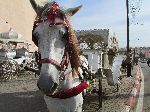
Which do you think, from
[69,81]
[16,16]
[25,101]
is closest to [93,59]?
[25,101]

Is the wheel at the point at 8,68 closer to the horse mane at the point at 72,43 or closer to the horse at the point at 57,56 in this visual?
the horse at the point at 57,56

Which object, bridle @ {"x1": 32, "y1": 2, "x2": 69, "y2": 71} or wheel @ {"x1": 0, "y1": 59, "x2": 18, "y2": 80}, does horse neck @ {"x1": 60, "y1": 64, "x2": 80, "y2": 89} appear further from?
wheel @ {"x1": 0, "y1": 59, "x2": 18, "y2": 80}

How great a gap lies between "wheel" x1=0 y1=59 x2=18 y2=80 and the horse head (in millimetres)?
15070

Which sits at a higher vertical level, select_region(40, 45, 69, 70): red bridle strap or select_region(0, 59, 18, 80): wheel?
select_region(40, 45, 69, 70): red bridle strap

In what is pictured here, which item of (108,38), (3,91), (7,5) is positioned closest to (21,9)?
(7,5)

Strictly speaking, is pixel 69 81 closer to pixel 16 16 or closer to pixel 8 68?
pixel 8 68

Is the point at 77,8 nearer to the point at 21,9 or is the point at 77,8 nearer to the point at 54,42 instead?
the point at 54,42

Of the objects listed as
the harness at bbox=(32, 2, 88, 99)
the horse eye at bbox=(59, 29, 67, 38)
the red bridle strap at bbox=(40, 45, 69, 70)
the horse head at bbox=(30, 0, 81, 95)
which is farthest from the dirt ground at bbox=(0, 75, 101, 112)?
the horse eye at bbox=(59, 29, 67, 38)

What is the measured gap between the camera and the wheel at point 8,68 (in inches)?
773

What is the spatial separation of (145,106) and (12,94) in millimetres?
5385

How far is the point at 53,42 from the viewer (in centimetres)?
430

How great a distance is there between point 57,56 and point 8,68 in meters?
15.7

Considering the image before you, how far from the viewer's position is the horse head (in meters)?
4.09

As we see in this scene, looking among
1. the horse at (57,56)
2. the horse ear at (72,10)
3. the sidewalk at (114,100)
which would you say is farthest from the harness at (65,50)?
the sidewalk at (114,100)
